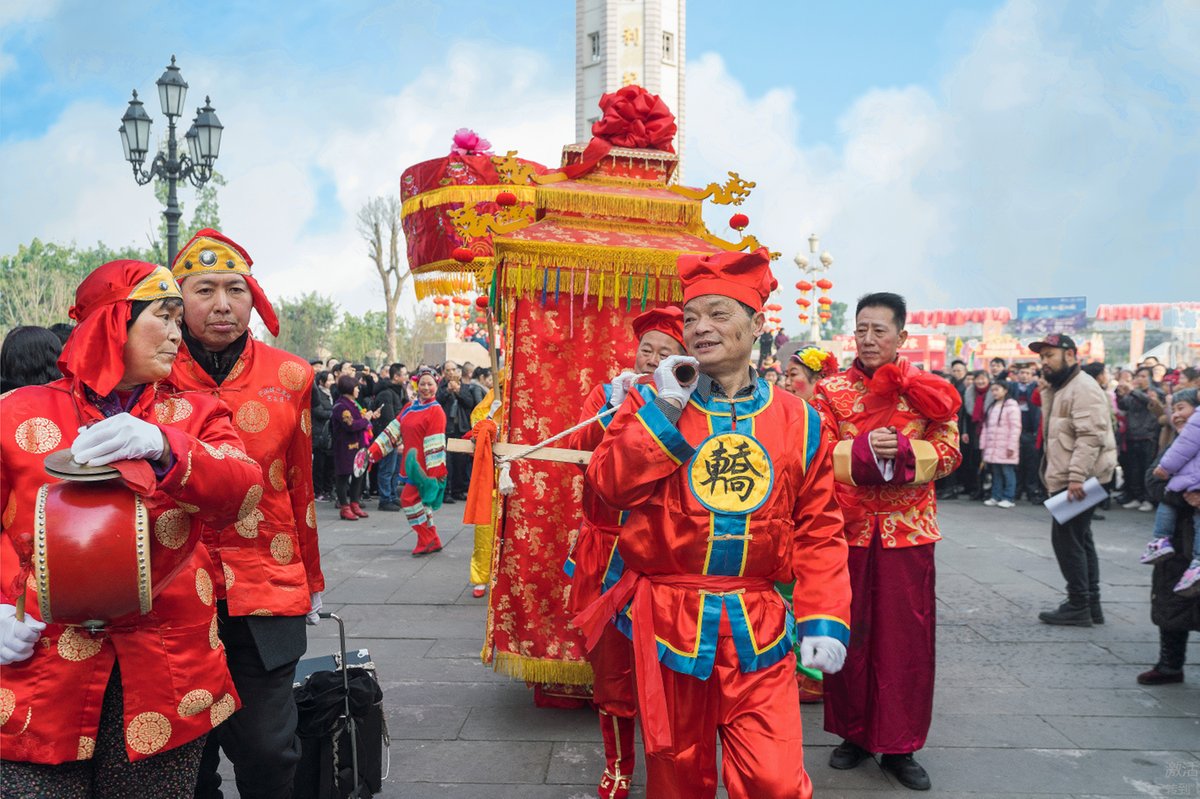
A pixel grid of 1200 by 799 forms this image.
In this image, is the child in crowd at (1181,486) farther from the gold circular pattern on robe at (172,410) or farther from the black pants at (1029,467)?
the black pants at (1029,467)

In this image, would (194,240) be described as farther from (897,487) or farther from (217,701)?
(897,487)

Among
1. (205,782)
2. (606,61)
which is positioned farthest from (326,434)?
(606,61)

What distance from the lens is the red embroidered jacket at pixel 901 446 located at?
388cm

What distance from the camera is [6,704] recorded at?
2049 millimetres

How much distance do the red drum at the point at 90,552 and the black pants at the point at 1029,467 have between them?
516 inches

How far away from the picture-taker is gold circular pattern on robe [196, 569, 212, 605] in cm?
231

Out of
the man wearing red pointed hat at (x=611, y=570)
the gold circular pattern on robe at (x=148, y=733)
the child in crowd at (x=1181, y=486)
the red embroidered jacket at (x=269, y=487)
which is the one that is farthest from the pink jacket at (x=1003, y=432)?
the gold circular pattern on robe at (x=148, y=733)

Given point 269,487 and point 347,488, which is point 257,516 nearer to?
point 269,487

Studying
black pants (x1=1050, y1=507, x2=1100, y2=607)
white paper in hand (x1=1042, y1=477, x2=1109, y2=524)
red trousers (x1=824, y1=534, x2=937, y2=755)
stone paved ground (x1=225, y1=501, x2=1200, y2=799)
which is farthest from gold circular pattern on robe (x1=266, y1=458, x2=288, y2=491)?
black pants (x1=1050, y1=507, x2=1100, y2=607)

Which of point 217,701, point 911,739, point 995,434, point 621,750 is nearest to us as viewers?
point 217,701

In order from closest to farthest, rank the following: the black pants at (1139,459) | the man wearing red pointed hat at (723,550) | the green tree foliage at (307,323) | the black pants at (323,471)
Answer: the man wearing red pointed hat at (723,550) → the black pants at (1139,459) → the black pants at (323,471) → the green tree foliage at (307,323)

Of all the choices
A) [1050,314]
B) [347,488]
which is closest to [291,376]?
[347,488]

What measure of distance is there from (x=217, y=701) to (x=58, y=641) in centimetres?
42

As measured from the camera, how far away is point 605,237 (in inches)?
185
